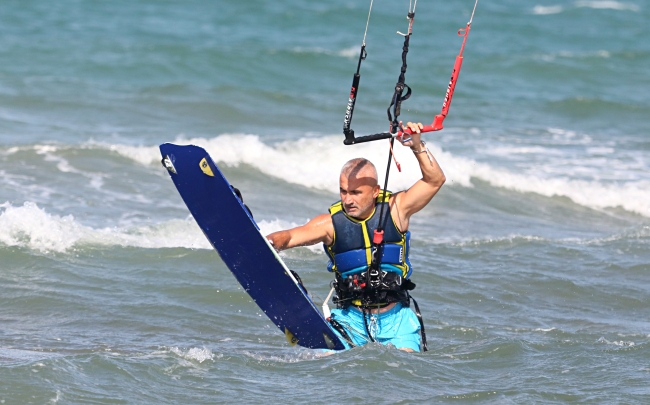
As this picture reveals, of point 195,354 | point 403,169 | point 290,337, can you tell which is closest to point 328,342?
point 290,337

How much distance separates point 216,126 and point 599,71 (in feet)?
42.0

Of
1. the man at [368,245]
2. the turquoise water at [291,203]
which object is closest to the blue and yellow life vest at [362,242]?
the man at [368,245]

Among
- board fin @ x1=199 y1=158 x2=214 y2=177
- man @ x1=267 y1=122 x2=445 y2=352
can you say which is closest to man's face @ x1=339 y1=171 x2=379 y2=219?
man @ x1=267 y1=122 x2=445 y2=352

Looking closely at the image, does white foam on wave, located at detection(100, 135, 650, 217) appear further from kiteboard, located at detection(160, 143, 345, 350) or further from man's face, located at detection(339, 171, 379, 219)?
man's face, located at detection(339, 171, 379, 219)

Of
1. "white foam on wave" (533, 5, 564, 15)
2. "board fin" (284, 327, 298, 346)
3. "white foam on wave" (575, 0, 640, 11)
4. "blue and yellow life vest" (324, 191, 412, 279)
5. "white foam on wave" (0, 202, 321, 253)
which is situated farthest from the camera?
"white foam on wave" (575, 0, 640, 11)

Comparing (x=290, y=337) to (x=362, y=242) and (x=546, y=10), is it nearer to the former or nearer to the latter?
(x=362, y=242)

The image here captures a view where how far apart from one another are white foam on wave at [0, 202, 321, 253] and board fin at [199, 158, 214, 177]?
3462 mm

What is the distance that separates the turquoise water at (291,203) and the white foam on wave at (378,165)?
0.05 m

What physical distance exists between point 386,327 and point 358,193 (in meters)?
0.93

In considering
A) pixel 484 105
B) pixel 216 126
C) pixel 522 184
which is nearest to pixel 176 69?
pixel 216 126

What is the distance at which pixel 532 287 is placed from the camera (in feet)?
27.9

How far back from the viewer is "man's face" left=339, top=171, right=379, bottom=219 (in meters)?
5.41

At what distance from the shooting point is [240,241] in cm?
565

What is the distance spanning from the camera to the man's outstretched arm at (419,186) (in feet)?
17.4
